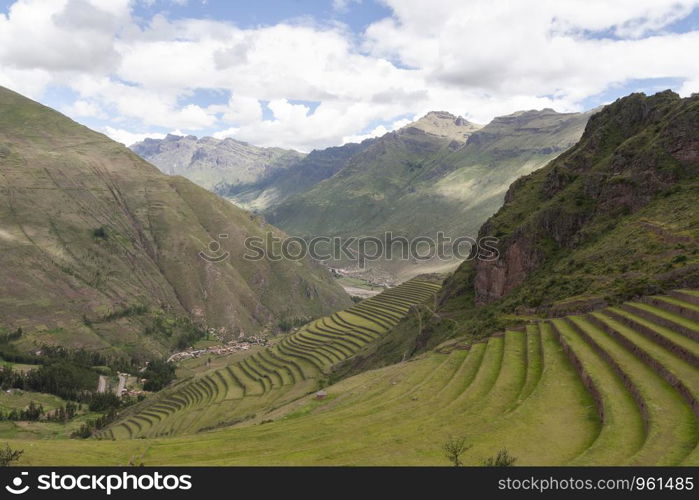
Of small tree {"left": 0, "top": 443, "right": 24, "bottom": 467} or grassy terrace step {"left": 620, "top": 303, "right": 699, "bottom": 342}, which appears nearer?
small tree {"left": 0, "top": 443, "right": 24, "bottom": 467}

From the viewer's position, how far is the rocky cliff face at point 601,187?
5597 centimetres

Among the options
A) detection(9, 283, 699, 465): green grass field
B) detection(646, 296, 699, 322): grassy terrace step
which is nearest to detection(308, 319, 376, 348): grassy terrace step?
detection(9, 283, 699, 465): green grass field

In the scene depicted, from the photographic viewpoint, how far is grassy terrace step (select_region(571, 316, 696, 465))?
1819 cm

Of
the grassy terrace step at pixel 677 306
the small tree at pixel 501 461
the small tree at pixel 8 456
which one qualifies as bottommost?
the small tree at pixel 8 456

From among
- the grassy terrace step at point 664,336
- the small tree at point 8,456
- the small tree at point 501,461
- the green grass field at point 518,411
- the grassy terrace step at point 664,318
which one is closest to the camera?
the small tree at point 501,461

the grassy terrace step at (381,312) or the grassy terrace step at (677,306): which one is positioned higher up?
the grassy terrace step at (677,306)

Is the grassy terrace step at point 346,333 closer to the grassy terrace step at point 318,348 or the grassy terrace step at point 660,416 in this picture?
the grassy terrace step at point 318,348

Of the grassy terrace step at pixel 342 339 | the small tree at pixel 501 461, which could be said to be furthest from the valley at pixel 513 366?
the grassy terrace step at pixel 342 339

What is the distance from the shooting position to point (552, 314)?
45406 mm

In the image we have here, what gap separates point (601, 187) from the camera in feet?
206

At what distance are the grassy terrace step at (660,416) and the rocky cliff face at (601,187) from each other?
32.6 metres

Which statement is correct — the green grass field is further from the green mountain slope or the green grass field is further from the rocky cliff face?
the rocky cliff face

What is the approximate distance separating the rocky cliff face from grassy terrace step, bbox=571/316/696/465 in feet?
107

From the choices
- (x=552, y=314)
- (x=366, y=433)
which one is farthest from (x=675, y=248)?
(x=366, y=433)
